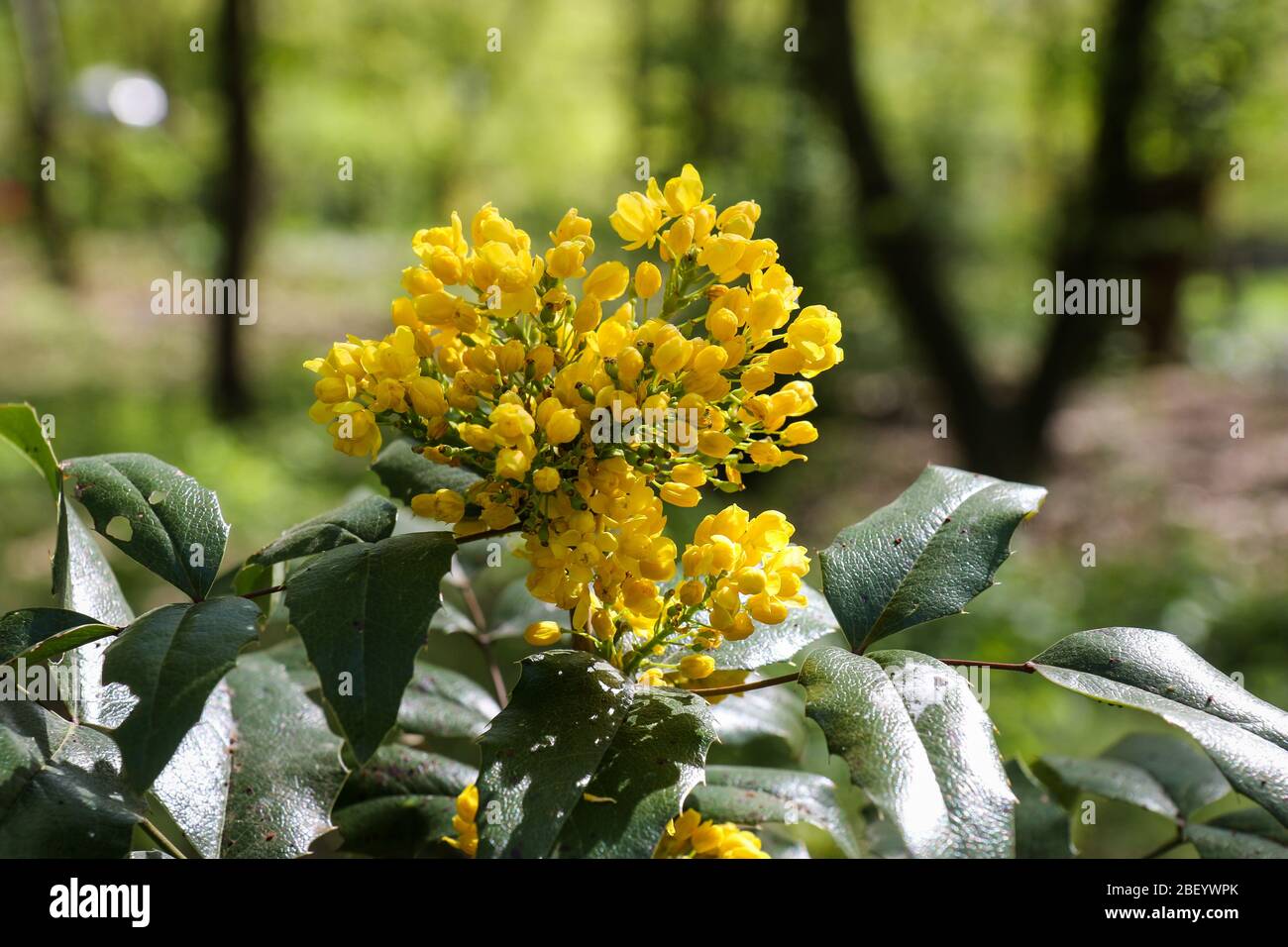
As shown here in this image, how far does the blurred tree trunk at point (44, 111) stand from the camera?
12.3 metres

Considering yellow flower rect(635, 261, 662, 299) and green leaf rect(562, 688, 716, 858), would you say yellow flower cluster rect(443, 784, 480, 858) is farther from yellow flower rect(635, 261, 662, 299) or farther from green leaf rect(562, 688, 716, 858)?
yellow flower rect(635, 261, 662, 299)

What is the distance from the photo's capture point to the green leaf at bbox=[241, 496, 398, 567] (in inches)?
31.1

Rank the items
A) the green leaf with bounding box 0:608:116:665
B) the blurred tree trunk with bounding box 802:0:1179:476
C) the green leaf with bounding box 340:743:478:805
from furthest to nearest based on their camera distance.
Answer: the blurred tree trunk with bounding box 802:0:1179:476 < the green leaf with bounding box 340:743:478:805 < the green leaf with bounding box 0:608:116:665

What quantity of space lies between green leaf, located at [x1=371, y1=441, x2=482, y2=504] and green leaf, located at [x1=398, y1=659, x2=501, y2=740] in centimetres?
19

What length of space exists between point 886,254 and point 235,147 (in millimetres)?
4985

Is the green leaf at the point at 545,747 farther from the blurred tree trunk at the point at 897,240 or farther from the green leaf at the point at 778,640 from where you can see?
the blurred tree trunk at the point at 897,240

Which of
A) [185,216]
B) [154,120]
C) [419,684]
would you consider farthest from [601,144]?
[419,684]

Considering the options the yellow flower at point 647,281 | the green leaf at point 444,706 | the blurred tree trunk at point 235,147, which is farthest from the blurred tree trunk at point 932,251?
the yellow flower at point 647,281

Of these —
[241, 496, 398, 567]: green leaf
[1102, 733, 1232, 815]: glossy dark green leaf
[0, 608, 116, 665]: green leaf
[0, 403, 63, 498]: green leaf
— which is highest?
[0, 403, 63, 498]: green leaf

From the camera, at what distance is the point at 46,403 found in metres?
9.36

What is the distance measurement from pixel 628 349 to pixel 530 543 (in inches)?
6.3
